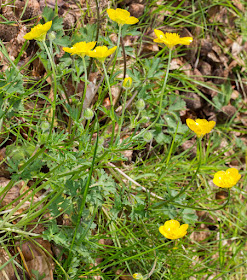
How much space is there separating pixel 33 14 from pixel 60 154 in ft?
3.15

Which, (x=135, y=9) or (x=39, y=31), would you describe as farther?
(x=135, y=9)

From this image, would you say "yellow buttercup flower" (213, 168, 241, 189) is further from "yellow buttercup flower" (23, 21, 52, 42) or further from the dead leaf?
→ the dead leaf

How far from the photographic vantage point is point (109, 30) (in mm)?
1928

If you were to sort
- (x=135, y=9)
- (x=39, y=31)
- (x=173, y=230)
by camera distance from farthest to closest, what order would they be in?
(x=135, y=9) < (x=173, y=230) < (x=39, y=31)

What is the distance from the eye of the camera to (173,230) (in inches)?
55.0

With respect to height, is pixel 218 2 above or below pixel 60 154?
above

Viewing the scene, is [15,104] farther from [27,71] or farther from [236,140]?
[236,140]

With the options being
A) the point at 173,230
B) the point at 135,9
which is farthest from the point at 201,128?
the point at 135,9

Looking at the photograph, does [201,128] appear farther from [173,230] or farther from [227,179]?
[173,230]

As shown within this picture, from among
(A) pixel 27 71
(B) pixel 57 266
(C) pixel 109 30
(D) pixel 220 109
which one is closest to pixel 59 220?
(B) pixel 57 266

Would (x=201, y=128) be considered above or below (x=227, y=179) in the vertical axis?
above

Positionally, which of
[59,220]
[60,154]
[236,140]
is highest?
[60,154]

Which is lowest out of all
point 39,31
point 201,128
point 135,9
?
point 201,128

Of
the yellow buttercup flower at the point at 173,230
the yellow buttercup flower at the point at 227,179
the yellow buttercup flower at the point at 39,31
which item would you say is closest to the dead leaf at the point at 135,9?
the yellow buttercup flower at the point at 39,31
